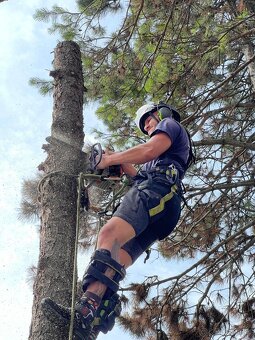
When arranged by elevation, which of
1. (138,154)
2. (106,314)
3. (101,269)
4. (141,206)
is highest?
(138,154)

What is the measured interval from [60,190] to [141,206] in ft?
1.85

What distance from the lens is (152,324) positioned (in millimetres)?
5695

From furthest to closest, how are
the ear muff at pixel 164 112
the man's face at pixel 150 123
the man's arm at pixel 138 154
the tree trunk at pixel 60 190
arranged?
1. the man's face at pixel 150 123
2. the ear muff at pixel 164 112
3. the man's arm at pixel 138 154
4. the tree trunk at pixel 60 190

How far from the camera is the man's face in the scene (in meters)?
3.70

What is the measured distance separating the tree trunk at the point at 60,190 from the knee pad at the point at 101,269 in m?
0.15

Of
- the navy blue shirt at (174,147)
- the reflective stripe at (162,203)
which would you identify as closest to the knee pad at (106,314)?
the reflective stripe at (162,203)

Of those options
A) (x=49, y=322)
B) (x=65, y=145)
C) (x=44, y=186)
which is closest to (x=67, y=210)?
(x=44, y=186)

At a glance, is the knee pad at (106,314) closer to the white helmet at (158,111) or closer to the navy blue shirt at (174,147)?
the navy blue shirt at (174,147)

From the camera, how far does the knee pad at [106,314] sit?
299cm

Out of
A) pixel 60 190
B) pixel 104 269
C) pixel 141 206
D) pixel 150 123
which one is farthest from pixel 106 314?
pixel 150 123

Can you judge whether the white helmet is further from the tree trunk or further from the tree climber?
the tree trunk

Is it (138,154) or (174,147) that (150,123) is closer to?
(174,147)

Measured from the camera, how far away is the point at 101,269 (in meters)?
2.93

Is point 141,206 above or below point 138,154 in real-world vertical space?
below
